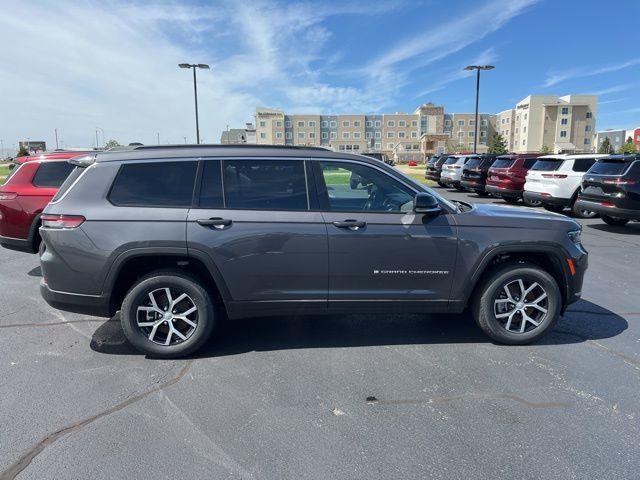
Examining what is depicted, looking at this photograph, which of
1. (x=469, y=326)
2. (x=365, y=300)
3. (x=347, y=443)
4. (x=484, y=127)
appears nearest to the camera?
(x=347, y=443)

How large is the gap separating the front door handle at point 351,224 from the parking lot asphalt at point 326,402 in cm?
114

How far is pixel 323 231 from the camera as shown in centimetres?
370

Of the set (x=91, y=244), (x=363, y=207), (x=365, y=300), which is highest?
(x=363, y=207)

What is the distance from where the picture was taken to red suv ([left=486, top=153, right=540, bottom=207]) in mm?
15492

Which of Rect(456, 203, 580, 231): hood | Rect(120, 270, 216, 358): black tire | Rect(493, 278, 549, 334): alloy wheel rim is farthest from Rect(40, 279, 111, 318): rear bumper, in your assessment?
Rect(493, 278, 549, 334): alloy wheel rim

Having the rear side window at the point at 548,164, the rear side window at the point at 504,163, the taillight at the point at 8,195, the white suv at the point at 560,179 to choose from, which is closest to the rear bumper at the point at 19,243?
the taillight at the point at 8,195

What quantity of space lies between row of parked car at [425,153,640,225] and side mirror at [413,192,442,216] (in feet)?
26.3

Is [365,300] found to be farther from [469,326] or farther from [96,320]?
[96,320]

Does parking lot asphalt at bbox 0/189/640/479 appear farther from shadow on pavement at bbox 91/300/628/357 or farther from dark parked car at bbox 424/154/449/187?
dark parked car at bbox 424/154/449/187

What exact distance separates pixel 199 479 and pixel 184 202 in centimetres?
217

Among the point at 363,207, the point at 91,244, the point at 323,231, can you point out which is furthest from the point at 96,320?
the point at 363,207

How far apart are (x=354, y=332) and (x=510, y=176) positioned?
43.5ft

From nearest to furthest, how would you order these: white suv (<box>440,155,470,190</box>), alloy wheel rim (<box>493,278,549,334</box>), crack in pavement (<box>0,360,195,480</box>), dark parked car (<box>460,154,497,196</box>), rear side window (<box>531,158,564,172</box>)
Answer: crack in pavement (<box>0,360,195,480</box>), alloy wheel rim (<box>493,278,549,334</box>), rear side window (<box>531,158,564,172</box>), dark parked car (<box>460,154,497,196</box>), white suv (<box>440,155,470,190</box>)

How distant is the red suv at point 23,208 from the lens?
6.21 m
